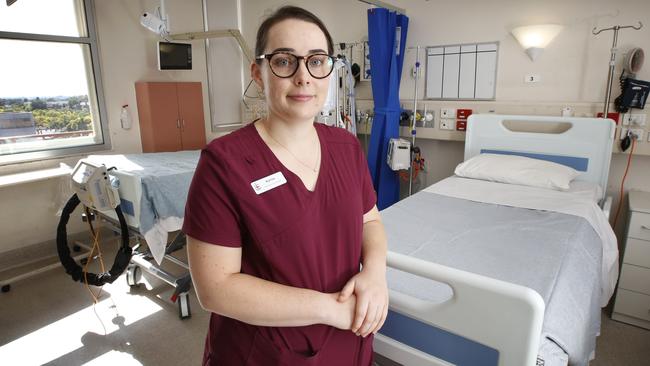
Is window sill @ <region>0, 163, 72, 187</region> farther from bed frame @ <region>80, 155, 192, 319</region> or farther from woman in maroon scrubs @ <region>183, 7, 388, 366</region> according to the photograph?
woman in maroon scrubs @ <region>183, 7, 388, 366</region>

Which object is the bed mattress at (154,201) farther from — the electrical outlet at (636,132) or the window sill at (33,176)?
the electrical outlet at (636,132)

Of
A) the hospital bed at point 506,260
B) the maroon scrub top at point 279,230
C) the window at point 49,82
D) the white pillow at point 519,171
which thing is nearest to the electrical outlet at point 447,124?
the hospital bed at point 506,260

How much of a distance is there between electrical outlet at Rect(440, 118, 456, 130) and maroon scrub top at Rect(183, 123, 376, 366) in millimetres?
2529

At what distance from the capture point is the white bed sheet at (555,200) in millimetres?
1989

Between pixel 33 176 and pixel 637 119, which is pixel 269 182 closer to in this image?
pixel 637 119

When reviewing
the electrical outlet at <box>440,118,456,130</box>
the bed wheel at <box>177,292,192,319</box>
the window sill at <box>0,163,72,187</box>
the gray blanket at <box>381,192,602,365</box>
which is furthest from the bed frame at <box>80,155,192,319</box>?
the electrical outlet at <box>440,118,456,130</box>

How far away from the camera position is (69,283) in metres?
2.96

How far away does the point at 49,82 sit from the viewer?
3.49m

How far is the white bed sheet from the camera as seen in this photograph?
1989mm

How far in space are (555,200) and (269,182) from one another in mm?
2025

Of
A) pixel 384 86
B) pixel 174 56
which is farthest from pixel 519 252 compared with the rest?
pixel 174 56

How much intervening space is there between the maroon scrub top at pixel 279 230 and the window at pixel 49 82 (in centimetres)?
340

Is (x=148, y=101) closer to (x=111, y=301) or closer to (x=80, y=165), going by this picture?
(x=80, y=165)

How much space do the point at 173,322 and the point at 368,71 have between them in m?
2.65
